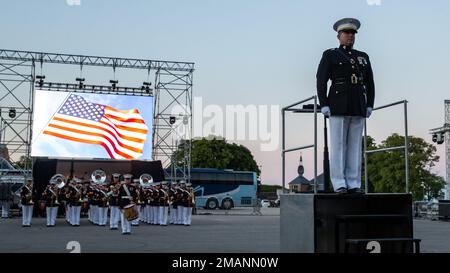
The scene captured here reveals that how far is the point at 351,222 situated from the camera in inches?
210

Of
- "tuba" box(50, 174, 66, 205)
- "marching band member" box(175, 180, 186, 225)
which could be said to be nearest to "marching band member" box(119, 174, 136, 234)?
"tuba" box(50, 174, 66, 205)

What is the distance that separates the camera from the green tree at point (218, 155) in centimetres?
6669

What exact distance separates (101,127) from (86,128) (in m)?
0.75

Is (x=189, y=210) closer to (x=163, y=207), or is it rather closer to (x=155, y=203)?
(x=163, y=207)

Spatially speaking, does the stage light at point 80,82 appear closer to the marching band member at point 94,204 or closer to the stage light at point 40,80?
the stage light at point 40,80

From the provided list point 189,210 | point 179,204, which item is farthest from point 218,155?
point 189,210

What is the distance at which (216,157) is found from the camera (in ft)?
222

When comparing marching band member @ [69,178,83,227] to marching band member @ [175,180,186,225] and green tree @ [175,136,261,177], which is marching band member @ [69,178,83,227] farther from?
green tree @ [175,136,261,177]

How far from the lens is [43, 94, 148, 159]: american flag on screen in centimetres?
2712

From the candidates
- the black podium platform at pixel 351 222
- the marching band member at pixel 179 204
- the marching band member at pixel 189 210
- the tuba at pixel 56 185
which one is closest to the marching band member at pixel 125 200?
the tuba at pixel 56 185
